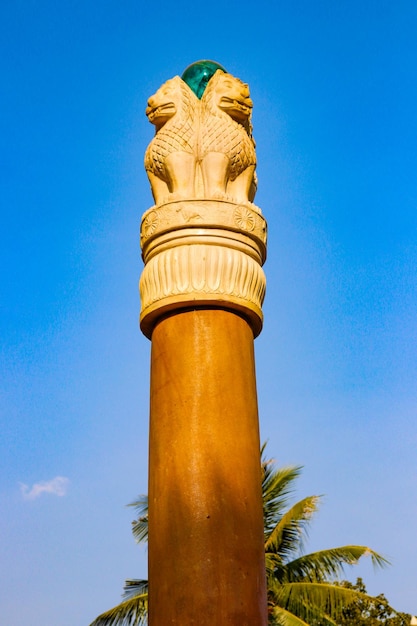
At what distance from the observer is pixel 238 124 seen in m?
5.77

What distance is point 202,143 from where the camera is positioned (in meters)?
5.52

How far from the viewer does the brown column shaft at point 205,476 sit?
13.7 ft

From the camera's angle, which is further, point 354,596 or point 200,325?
point 354,596

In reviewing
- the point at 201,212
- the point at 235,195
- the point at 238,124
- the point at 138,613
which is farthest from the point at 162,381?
the point at 138,613

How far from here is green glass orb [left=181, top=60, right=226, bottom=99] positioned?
236 inches

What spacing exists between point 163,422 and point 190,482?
0.44 metres

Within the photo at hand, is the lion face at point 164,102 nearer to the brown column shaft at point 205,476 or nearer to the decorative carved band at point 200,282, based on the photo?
the decorative carved band at point 200,282

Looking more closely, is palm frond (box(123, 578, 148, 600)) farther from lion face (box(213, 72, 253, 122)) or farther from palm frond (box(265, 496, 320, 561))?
lion face (box(213, 72, 253, 122))

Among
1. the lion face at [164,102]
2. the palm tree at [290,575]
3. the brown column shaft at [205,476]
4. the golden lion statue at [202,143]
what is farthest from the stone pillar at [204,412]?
the palm tree at [290,575]

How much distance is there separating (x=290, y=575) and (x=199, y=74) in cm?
1309

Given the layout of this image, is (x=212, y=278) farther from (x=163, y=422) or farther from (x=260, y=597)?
(x=260, y=597)

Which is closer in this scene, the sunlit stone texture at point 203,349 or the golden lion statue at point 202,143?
the sunlit stone texture at point 203,349

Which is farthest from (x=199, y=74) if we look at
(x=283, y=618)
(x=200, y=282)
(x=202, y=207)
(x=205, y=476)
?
(x=283, y=618)

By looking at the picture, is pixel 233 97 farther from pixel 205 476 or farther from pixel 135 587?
pixel 135 587
